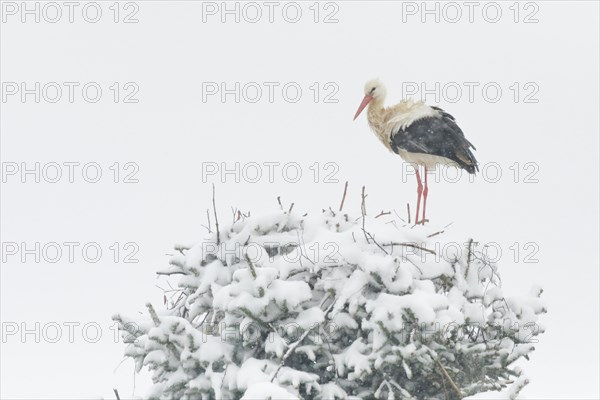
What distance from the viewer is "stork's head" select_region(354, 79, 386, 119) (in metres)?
14.9

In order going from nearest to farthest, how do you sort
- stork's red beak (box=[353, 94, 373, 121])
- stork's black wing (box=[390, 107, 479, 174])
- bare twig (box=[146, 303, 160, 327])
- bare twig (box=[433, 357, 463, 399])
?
bare twig (box=[433, 357, 463, 399]) → bare twig (box=[146, 303, 160, 327]) → stork's black wing (box=[390, 107, 479, 174]) → stork's red beak (box=[353, 94, 373, 121])

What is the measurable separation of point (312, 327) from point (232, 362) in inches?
31.6

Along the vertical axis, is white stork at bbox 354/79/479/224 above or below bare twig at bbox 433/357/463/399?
above

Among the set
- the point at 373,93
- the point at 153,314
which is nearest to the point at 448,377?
the point at 153,314

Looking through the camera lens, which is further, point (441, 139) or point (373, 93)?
point (373, 93)

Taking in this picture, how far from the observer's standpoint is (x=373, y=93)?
49.0 ft

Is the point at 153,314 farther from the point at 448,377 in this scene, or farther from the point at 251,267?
the point at 448,377

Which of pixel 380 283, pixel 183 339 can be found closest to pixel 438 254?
pixel 380 283

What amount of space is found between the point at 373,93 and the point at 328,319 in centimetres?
570

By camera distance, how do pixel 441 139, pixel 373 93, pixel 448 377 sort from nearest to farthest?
1. pixel 448 377
2. pixel 441 139
3. pixel 373 93

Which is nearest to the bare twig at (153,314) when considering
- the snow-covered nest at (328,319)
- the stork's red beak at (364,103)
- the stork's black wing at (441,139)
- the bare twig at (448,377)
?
the snow-covered nest at (328,319)

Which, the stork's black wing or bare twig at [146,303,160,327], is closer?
bare twig at [146,303,160,327]

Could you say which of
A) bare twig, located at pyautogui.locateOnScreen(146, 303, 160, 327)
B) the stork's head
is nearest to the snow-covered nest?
bare twig, located at pyautogui.locateOnScreen(146, 303, 160, 327)

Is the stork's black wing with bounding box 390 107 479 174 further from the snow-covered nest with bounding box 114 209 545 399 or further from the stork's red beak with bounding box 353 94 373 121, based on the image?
the snow-covered nest with bounding box 114 209 545 399
